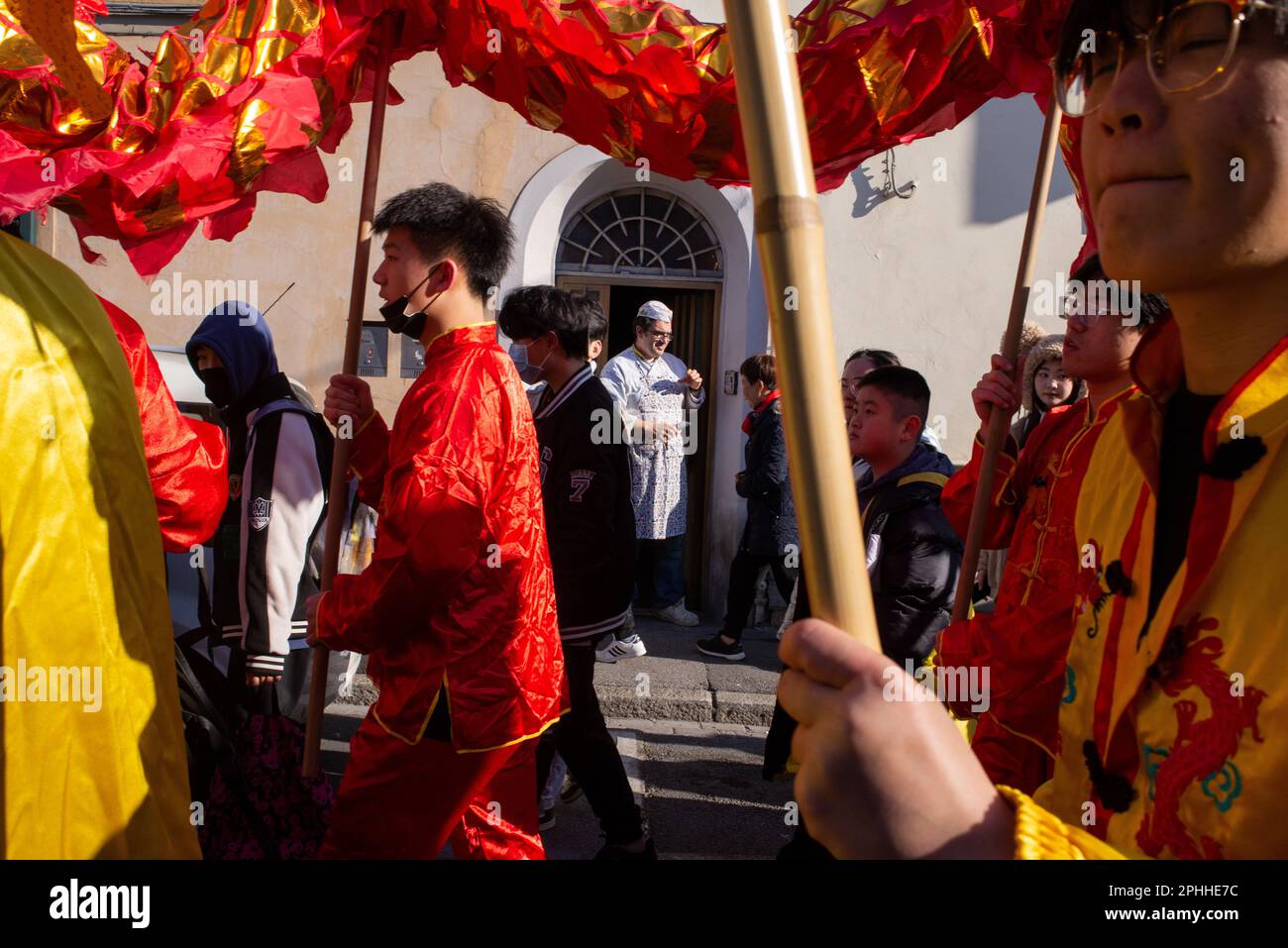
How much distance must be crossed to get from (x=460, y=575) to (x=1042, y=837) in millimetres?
1873

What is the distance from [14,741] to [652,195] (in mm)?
7666

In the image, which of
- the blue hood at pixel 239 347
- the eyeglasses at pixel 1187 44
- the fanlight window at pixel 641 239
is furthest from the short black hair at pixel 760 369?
the eyeglasses at pixel 1187 44

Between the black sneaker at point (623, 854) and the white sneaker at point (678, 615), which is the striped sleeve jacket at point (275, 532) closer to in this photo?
the black sneaker at point (623, 854)

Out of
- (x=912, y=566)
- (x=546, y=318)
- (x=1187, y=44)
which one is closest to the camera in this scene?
(x=1187, y=44)

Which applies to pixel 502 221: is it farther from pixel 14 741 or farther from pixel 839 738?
pixel 839 738

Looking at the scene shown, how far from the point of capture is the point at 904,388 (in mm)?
3590

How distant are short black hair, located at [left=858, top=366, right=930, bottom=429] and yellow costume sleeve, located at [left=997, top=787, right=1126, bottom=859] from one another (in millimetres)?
2725

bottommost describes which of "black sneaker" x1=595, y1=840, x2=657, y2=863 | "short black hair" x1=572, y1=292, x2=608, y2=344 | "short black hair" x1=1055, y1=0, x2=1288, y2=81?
"black sneaker" x1=595, y1=840, x2=657, y2=863

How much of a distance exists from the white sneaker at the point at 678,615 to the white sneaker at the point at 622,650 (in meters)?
0.99

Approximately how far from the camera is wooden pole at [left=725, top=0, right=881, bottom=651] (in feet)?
2.36
